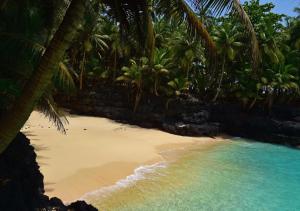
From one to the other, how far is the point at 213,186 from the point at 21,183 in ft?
33.6

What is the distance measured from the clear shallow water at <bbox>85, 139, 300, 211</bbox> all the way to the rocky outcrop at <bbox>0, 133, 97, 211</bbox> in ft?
15.1

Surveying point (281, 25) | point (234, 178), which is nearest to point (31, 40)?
point (234, 178)

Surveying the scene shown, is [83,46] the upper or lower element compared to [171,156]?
upper

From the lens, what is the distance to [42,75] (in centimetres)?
610

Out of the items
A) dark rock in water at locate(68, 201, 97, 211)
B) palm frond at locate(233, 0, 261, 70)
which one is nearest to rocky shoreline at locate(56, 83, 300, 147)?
dark rock in water at locate(68, 201, 97, 211)

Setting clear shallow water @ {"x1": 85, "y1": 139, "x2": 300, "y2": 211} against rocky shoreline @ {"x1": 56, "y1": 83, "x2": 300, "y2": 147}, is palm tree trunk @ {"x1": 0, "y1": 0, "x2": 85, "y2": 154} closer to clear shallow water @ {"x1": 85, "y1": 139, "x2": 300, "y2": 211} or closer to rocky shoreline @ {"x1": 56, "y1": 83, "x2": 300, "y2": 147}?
clear shallow water @ {"x1": 85, "y1": 139, "x2": 300, "y2": 211}

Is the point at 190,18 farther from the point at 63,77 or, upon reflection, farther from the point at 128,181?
the point at 128,181

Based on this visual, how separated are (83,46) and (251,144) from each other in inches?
605

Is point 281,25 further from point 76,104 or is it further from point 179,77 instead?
point 76,104

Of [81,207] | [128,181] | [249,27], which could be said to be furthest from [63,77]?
[249,27]

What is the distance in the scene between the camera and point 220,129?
111 feet

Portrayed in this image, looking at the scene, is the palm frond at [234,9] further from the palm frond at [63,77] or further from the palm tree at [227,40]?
the palm tree at [227,40]

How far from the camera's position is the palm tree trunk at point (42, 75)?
6121 mm

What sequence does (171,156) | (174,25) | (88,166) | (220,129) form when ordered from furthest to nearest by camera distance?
(220,129) → (171,156) → (88,166) → (174,25)
